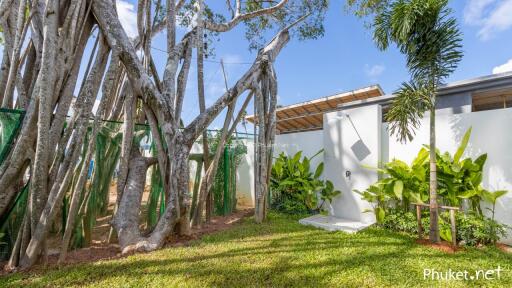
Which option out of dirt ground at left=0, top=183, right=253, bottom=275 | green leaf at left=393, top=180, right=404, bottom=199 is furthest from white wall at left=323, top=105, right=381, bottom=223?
dirt ground at left=0, top=183, right=253, bottom=275

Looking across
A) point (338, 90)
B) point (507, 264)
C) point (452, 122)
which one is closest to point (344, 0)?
point (338, 90)

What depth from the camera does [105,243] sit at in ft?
10.3

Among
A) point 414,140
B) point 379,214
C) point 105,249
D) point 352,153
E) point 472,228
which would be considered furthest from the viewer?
point 352,153

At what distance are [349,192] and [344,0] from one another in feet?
14.7

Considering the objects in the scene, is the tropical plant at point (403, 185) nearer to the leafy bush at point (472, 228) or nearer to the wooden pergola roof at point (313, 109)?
the leafy bush at point (472, 228)

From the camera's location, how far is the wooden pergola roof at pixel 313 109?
6.92m

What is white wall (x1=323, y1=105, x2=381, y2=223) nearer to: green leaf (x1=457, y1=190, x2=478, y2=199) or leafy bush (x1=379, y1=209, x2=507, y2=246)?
leafy bush (x1=379, y1=209, x2=507, y2=246)

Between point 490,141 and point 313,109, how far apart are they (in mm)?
5484

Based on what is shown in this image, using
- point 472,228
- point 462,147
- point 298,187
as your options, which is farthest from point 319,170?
point 472,228

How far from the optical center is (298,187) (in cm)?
511

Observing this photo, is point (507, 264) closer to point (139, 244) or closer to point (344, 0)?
point (139, 244)

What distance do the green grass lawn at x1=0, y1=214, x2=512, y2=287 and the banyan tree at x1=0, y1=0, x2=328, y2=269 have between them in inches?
16.3

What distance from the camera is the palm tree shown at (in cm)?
296

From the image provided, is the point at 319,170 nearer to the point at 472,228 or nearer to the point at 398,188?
the point at 398,188
